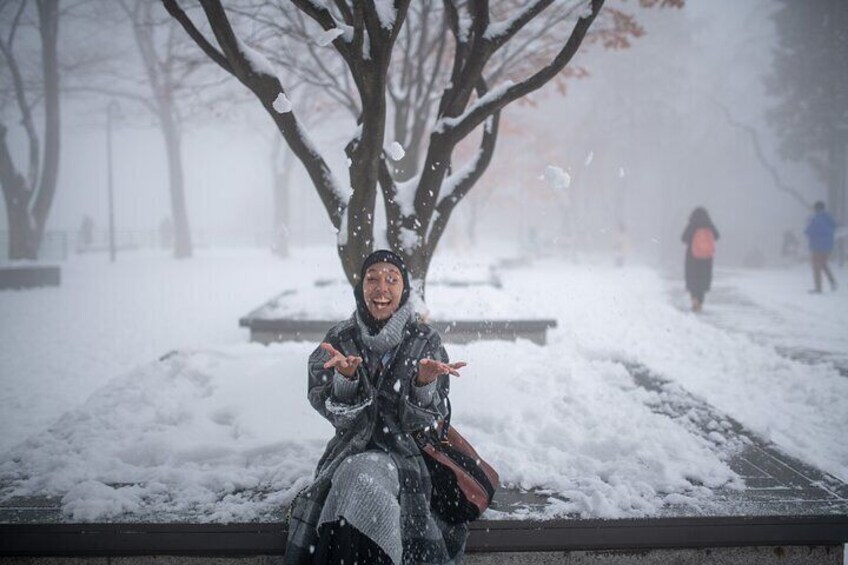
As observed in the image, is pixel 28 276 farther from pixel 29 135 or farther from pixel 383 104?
pixel 383 104

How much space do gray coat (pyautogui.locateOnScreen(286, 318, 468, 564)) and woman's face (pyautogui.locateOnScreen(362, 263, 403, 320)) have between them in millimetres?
128

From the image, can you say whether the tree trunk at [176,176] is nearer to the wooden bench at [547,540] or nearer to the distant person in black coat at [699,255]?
the distant person in black coat at [699,255]

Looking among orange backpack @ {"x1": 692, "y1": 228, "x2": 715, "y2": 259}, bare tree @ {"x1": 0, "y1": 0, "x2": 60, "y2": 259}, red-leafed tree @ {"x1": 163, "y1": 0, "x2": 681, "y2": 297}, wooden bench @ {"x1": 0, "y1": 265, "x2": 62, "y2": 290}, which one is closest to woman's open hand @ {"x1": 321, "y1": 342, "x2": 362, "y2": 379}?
red-leafed tree @ {"x1": 163, "y1": 0, "x2": 681, "y2": 297}

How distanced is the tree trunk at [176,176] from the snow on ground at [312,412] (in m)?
15.8

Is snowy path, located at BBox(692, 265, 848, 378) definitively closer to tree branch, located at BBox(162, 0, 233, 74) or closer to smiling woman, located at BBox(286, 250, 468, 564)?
smiling woman, located at BBox(286, 250, 468, 564)

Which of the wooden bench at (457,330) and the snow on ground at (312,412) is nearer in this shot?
the snow on ground at (312,412)

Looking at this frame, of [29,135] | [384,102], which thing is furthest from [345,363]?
[29,135]

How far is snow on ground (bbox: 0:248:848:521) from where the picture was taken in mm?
3057

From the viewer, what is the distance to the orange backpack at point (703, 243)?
11258 millimetres

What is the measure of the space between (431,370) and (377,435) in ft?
1.35

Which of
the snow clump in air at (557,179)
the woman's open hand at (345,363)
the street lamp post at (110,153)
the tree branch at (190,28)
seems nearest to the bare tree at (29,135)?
the street lamp post at (110,153)

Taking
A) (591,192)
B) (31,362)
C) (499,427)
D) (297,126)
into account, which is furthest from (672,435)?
(591,192)

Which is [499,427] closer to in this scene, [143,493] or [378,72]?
[143,493]

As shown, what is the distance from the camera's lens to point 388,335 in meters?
2.56
